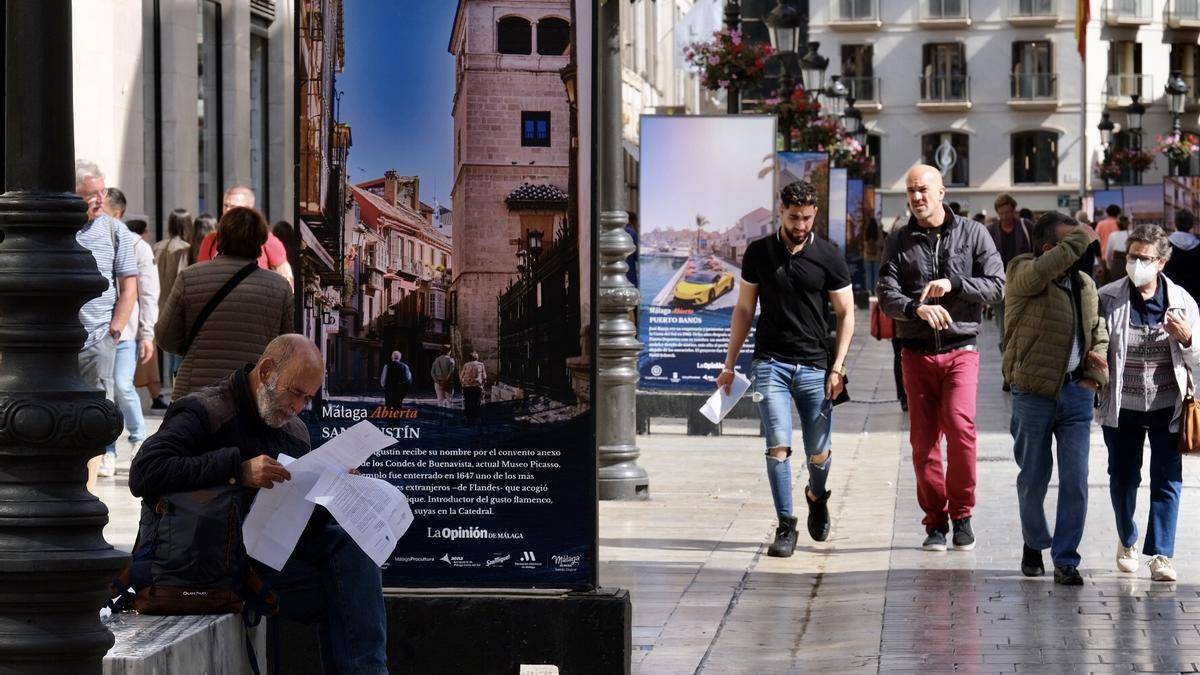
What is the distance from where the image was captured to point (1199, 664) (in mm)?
7406

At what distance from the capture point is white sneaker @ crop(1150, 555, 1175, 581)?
365 inches

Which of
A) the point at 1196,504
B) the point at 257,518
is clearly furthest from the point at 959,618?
the point at 1196,504

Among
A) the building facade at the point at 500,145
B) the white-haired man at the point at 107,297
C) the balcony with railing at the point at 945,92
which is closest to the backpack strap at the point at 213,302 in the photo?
the building facade at the point at 500,145

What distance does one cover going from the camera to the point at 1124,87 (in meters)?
83.7

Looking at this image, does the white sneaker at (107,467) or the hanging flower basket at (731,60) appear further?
the hanging flower basket at (731,60)

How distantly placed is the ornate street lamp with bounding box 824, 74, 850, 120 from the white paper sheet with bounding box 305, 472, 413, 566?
3337 centimetres

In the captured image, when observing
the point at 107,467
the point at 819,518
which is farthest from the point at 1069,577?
the point at 107,467

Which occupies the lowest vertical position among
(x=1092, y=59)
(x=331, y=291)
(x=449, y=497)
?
(x=449, y=497)

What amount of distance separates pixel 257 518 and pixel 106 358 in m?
6.61

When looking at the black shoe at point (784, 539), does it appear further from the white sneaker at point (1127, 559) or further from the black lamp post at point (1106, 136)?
the black lamp post at point (1106, 136)

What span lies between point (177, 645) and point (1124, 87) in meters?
82.2

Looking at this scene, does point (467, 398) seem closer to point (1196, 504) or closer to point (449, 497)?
point (449, 497)

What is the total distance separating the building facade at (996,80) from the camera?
3287 inches

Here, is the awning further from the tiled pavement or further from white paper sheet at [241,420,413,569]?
the tiled pavement
